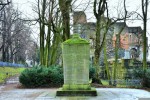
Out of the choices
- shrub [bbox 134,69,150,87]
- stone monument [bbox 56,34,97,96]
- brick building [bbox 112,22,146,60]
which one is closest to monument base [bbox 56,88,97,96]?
stone monument [bbox 56,34,97,96]

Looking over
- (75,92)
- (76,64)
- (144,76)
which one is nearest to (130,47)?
(144,76)

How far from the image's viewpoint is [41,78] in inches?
942

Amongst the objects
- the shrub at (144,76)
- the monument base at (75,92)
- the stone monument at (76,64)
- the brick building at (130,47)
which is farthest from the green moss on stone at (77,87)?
the brick building at (130,47)

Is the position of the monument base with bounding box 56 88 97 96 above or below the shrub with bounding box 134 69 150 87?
below

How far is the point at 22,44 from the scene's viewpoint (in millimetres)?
74875

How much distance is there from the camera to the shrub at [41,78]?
23.8 meters

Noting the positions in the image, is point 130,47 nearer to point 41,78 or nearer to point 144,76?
point 144,76

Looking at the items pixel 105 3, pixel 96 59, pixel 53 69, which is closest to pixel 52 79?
pixel 53 69

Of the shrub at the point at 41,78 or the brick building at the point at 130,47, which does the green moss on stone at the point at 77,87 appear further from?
the brick building at the point at 130,47

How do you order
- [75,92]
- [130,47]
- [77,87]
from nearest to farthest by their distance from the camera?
[75,92] → [77,87] → [130,47]

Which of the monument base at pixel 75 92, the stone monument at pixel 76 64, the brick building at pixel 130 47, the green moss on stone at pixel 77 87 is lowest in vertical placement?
the monument base at pixel 75 92

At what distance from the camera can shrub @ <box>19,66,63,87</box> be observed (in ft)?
78.1

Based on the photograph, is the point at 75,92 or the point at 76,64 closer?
the point at 75,92

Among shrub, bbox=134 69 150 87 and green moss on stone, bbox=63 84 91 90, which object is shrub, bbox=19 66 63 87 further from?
green moss on stone, bbox=63 84 91 90
